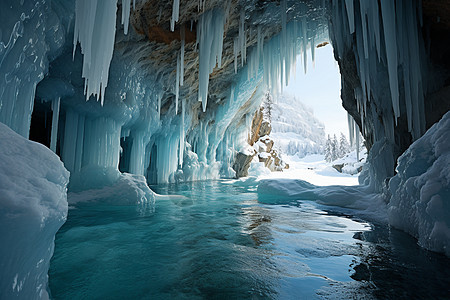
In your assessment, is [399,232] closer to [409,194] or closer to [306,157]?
[409,194]

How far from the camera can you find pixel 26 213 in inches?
40.6

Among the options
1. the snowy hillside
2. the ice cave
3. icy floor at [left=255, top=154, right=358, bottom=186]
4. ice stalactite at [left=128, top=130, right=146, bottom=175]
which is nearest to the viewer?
the ice cave

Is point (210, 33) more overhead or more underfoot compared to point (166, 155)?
more overhead

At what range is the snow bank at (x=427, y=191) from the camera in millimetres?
2408

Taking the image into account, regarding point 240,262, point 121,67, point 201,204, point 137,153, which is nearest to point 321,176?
point 137,153

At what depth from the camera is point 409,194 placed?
10.1 ft

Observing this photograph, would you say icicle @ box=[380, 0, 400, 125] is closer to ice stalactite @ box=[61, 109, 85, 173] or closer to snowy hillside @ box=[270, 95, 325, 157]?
ice stalactite @ box=[61, 109, 85, 173]

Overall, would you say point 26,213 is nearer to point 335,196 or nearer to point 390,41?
point 390,41

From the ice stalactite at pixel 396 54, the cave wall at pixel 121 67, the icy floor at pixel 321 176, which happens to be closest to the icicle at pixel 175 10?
the cave wall at pixel 121 67

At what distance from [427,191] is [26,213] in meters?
3.55

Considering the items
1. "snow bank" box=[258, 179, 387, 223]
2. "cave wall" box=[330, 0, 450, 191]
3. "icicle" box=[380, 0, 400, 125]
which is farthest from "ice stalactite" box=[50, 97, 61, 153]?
"icicle" box=[380, 0, 400, 125]

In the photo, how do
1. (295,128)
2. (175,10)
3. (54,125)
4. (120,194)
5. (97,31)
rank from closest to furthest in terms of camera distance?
1. (97,31)
2. (175,10)
3. (120,194)
4. (54,125)
5. (295,128)

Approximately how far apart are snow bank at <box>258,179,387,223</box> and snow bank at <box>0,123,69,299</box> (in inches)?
198

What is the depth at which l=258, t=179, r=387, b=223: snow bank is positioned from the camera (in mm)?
5238
